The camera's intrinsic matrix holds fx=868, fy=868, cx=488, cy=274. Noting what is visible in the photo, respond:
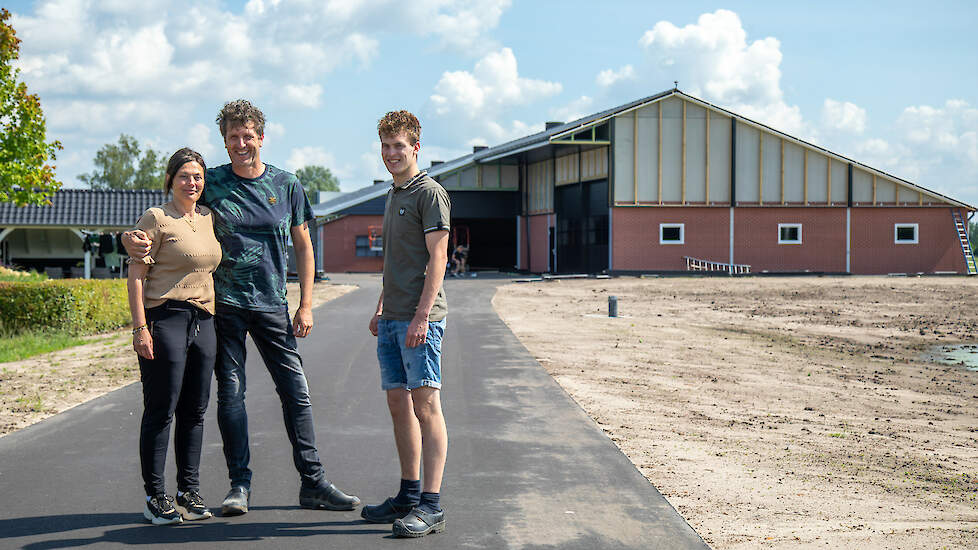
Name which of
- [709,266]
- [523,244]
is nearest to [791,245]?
[709,266]

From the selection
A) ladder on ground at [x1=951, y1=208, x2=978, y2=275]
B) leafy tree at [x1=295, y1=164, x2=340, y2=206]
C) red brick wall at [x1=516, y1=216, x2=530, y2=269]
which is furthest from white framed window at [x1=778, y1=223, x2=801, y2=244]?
leafy tree at [x1=295, y1=164, x2=340, y2=206]

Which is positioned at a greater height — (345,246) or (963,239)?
(963,239)

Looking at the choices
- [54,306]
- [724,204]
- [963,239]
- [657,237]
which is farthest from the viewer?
[963,239]

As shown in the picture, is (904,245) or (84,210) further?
(904,245)

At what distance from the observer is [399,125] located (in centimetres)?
429

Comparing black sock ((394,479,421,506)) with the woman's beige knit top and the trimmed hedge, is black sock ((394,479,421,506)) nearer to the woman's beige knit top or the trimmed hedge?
the woman's beige knit top

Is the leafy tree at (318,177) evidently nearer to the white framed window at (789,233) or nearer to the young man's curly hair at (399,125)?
the white framed window at (789,233)

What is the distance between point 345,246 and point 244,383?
3835cm

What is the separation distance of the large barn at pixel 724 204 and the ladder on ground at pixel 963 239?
6 cm

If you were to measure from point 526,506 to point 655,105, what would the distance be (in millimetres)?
29837

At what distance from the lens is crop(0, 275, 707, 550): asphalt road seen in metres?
4.22

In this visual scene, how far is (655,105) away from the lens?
3291 cm

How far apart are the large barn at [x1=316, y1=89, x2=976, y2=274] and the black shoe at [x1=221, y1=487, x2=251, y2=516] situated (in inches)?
1104

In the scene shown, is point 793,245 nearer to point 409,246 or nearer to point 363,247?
point 363,247
